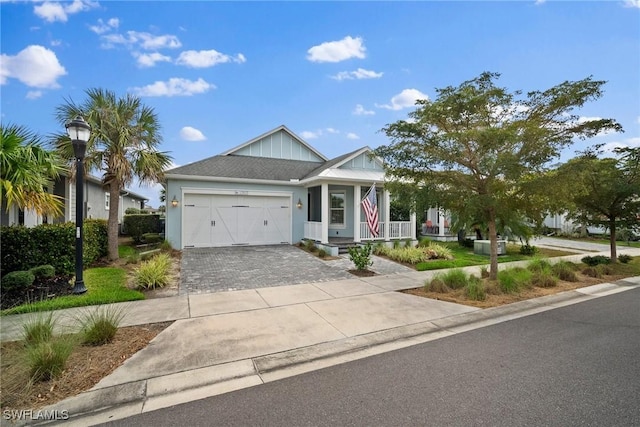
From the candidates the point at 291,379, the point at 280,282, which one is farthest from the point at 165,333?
the point at 280,282

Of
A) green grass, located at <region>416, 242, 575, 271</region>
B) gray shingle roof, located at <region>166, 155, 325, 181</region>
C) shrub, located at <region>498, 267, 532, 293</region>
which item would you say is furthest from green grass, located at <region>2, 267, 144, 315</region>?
green grass, located at <region>416, 242, 575, 271</region>

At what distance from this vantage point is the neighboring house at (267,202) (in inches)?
502

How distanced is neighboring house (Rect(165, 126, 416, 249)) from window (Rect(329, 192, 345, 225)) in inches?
2.1

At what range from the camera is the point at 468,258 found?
12.2 m

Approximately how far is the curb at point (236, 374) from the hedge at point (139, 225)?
1488 cm

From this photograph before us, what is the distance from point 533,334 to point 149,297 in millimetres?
7482

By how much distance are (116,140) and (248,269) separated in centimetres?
621

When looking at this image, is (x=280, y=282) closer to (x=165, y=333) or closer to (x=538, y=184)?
(x=165, y=333)

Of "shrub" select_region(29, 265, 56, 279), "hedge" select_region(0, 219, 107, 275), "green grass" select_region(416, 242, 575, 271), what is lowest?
"green grass" select_region(416, 242, 575, 271)

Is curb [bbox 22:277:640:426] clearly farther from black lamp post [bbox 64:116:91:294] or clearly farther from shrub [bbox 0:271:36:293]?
shrub [bbox 0:271:36:293]

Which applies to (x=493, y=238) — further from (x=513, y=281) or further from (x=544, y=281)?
(x=544, y=281)

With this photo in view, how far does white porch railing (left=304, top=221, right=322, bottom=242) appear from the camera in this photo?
13.2 m

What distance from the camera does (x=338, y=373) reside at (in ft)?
11.4

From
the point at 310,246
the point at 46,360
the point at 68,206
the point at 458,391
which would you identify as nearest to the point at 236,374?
the point at 46,360
